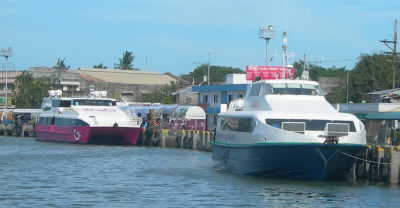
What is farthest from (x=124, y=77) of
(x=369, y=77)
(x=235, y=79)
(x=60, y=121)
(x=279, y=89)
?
(x=279, y=89)

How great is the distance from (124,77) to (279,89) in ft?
242

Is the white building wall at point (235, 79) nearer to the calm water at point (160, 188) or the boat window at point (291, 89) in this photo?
the calm water at point (160, 188)

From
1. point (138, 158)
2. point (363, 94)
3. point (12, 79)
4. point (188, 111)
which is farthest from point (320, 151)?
point (12, 79)

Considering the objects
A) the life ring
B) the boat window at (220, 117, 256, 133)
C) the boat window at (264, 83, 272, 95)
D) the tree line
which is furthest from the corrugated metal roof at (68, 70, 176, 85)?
the boat window at (264, 83, 272, 95)

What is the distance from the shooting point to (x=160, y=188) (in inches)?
739

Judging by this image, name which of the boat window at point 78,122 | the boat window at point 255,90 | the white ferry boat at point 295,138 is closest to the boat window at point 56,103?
the boat window at point 78,122

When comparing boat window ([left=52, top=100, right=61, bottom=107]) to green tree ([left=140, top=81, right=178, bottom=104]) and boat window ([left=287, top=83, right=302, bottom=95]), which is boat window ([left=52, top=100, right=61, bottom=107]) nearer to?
boat window ([left=287, top=83, right=302, bottom=95])

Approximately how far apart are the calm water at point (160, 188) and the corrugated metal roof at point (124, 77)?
62.9 meters

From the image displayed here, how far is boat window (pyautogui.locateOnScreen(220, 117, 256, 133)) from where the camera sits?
20.2 metres

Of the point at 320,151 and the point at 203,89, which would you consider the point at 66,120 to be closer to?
the point at 203,89

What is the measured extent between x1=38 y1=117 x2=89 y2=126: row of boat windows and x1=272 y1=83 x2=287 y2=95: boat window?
18.9 metres

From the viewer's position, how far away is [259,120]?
19.4 metres

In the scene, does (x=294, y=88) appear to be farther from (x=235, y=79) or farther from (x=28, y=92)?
(x=28, y=92)

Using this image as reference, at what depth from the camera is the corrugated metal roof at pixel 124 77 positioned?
88.9 metres
